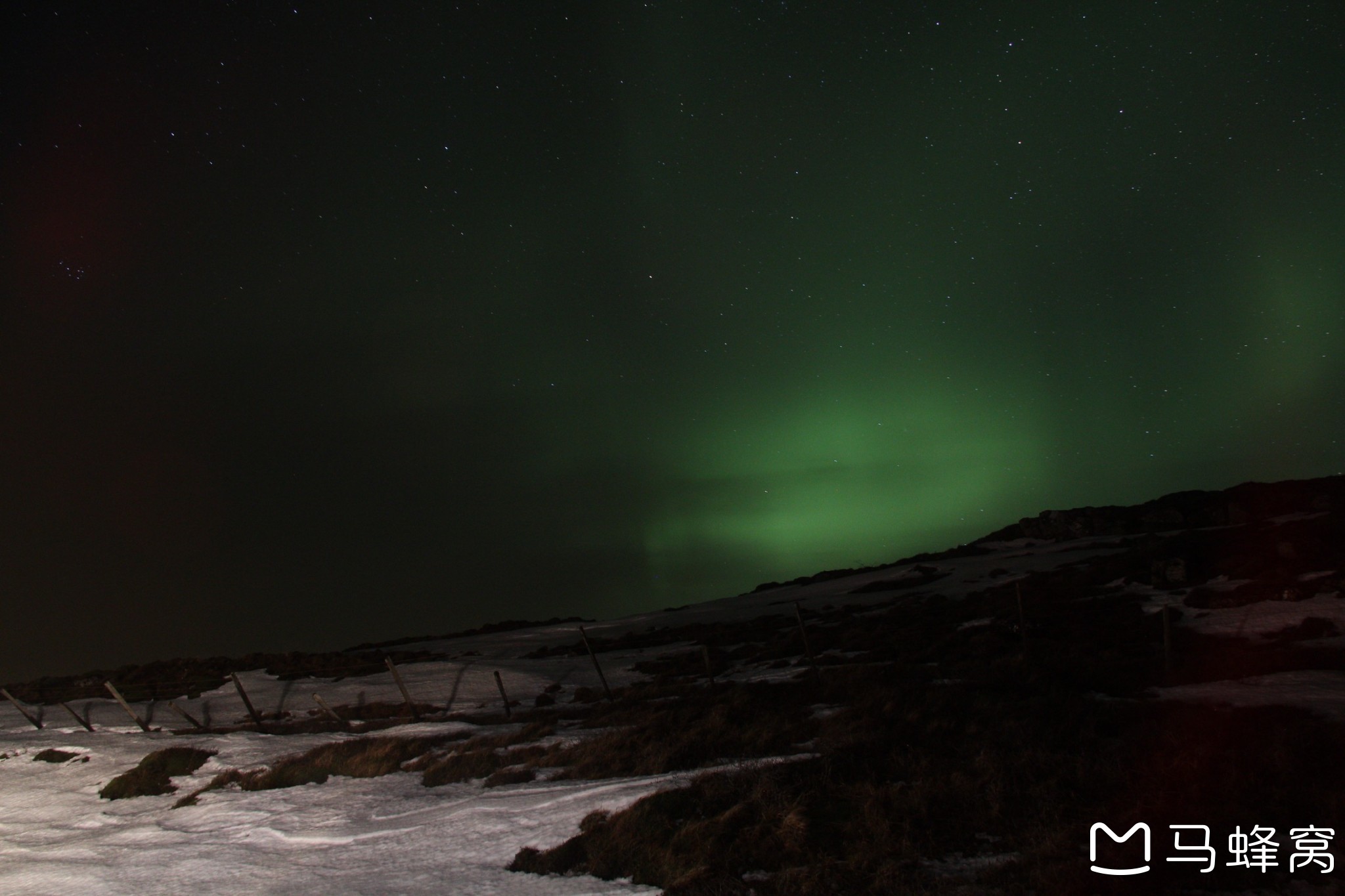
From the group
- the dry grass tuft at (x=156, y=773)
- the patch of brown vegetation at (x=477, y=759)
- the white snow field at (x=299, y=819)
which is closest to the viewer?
the white snow field at (x=299, y=819)

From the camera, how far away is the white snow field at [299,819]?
9219 millimetres

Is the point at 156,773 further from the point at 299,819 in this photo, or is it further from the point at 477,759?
the point at 477,759

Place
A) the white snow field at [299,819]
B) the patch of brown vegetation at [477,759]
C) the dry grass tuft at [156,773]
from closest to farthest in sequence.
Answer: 1. the white snow field at [299,819]
2. the patch of brown vegetation at [477,759]
3. the dry grass tuft at [156,773]

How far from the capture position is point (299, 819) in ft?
39.3

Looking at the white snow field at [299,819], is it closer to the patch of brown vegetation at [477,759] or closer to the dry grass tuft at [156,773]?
the dry grass tuft at [156,773]

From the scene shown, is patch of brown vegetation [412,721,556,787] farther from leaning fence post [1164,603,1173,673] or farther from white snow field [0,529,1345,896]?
leaning fence post [1164,603,1173,673]

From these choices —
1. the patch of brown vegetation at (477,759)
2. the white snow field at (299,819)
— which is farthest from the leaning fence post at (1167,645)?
the patch of brown vegetation at (477,759)

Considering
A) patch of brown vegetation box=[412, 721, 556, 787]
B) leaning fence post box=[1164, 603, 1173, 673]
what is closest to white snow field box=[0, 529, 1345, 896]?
patch of brown vegetation box=[412, 721, 556, 787]

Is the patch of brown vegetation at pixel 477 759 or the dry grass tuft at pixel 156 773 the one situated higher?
the patch of brown vegetation at pixel 477 759

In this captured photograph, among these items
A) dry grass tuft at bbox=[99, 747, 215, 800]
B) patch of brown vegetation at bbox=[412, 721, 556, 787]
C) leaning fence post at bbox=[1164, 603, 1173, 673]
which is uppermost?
leaning fence post at bbox=[1164, 603, 1173, 673]

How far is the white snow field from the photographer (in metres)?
9.22

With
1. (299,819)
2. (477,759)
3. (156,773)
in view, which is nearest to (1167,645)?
(477,759)

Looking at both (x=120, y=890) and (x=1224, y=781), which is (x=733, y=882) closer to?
(x=1224, y=781)

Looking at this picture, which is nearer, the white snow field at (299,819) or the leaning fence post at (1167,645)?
the white snow field at (299,819)
